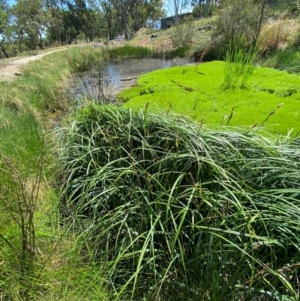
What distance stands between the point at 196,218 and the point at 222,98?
279 cm

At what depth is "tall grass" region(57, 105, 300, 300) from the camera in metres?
1.23

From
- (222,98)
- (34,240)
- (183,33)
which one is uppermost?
(34,240)

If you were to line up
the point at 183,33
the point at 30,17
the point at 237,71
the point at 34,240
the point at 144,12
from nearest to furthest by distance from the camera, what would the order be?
the point at 34,240
the point at 237,71
the point at 183,33
the point at 30,17
the point at 144,12

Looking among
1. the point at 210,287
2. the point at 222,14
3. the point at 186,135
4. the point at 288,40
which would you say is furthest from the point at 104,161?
the point at 222,14

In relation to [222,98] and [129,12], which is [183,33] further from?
[129,12]

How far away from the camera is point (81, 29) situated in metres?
31.9

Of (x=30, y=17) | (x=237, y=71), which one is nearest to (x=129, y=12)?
(x=30, y=17)

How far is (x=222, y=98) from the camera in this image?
388 cm

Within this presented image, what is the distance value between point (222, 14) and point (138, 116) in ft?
32.1

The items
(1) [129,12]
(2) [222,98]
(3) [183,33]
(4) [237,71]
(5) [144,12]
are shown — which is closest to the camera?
(2) [222,98]

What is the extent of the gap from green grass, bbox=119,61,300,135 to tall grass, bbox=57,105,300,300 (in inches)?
27.5

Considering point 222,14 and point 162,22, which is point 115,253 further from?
point 162,22

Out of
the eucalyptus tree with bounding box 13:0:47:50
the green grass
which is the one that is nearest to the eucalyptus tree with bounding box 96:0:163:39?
the eucalyptus tree with bounding box 13:0:47:50

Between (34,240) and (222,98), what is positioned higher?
(34,240)
